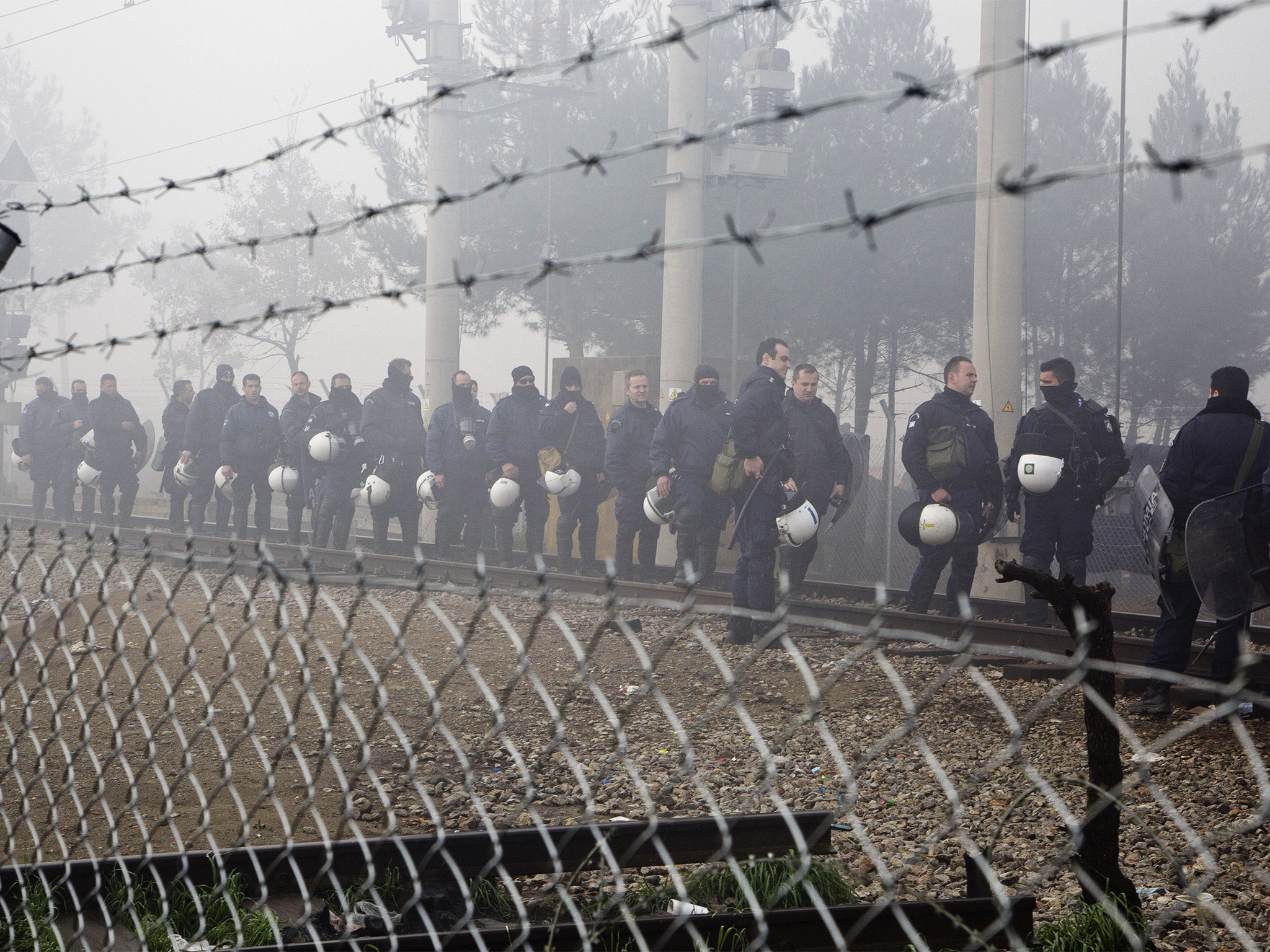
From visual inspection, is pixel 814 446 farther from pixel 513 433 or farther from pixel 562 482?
pixel 513 433

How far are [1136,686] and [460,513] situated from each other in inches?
352

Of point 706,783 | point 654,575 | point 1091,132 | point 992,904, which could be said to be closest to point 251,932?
point 992,904

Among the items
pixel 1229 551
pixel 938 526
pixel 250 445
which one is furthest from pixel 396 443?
pixel 1229 551

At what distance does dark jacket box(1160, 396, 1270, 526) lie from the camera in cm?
623

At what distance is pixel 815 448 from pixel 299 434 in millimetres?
7689

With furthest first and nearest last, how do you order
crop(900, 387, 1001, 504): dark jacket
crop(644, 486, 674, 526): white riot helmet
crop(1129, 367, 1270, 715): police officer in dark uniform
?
crop(644, 486, 674, 526): white riot helmet
crop(900, 387, 1001, 504): dark jacket
crop(1129, 367, 1270, 715): police officer in dark uniform

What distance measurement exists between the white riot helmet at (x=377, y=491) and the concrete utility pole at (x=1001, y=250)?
673cm

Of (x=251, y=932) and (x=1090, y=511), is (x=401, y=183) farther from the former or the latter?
(x=251, y=932)

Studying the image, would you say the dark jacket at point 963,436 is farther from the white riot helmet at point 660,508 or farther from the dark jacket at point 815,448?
the white riot helmet at point 660,508

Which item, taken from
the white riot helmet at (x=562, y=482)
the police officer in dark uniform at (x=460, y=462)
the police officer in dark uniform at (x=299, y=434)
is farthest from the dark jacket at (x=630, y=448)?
the police officer in dark uniform at (x=299, y=434)

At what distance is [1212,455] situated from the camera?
6.28m

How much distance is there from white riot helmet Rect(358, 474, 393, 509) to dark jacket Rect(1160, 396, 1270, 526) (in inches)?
373

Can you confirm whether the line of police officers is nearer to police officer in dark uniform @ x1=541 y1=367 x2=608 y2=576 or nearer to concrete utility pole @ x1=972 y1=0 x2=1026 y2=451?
police officer in dark uniform @ x1=541 y1=367 x2=608 y2=576

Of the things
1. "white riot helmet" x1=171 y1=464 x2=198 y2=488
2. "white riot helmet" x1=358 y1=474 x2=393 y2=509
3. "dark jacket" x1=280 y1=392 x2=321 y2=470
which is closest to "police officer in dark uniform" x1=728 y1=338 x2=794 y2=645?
"white riot helmet" x1=358 y1=474 x2=393 y2=509
